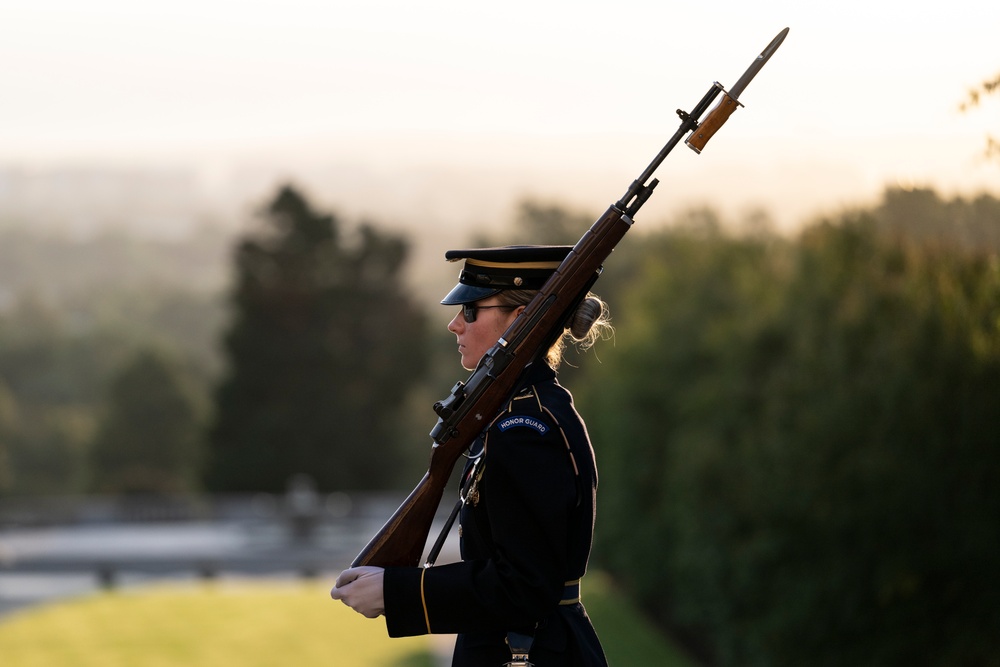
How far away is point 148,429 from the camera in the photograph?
169 ft

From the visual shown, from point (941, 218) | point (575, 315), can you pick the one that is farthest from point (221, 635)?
point (575, 315)

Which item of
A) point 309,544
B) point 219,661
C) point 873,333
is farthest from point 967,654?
point 309,544

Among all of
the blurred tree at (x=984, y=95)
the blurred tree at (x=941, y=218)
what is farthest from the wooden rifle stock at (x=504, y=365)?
the blurred tree at (x=941, y=218)

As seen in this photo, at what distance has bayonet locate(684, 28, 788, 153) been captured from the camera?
11.9 feet

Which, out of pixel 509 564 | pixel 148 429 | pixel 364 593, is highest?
pixel 509 564

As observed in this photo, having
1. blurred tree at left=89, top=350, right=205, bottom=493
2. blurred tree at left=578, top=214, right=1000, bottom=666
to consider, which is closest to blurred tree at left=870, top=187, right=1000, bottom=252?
blurred tree at left=578, top=214, right=1000, bottom=666

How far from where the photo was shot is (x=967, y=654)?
27.6ft

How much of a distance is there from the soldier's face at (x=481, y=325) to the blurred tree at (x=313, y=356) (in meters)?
39.9

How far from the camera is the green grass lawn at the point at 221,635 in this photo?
16516 mm

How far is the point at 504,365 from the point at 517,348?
0.05m

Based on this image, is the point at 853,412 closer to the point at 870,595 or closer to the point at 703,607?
the point at 870,595

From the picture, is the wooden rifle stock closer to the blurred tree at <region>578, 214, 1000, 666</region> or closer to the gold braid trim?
the gold braid trim

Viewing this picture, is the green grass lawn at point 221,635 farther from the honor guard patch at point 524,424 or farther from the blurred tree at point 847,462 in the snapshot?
the honor guard patch at point 524,424

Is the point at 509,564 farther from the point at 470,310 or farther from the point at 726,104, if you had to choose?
the point at 726,104
